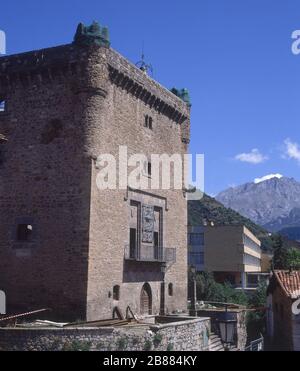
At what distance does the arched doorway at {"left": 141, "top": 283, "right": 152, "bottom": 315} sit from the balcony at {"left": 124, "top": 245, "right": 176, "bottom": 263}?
1.38m

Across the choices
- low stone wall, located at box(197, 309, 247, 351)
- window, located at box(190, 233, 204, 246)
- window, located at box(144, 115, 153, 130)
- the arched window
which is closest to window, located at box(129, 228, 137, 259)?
the arched window

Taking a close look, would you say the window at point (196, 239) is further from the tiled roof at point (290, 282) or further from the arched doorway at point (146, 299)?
the arched doorway at point (146, 299)

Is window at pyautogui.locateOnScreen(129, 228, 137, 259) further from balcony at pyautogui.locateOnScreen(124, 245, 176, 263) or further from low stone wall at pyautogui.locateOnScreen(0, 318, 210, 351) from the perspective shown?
low stone wall at pyautogui.locateOnScreen(0, 318, 210, 351)

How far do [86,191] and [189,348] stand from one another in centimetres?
730

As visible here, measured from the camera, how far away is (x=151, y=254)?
23969 millimetres

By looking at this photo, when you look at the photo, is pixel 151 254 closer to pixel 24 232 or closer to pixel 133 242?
pixel 133 242

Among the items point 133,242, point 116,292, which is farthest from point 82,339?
point 133,242

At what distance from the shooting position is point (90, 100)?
20.1 meters

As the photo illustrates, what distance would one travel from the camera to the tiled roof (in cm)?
2456

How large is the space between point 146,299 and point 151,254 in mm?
2172

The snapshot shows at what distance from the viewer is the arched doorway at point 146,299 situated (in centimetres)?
2327

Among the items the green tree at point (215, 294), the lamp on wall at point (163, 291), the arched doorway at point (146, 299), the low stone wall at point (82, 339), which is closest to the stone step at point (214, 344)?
the lamp on wall at point (163, 291)

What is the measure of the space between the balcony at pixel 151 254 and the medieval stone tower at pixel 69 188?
0.42ft
